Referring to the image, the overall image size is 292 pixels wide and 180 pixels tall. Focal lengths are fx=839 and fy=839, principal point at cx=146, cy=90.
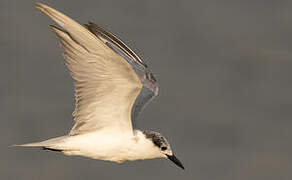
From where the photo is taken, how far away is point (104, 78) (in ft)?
22.9

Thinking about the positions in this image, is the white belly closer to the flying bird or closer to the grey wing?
the flying bird

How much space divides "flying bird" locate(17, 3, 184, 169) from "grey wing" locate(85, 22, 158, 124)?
15 millimetres

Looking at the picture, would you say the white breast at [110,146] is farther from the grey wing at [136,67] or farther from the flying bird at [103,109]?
the grey wing at [136,67]

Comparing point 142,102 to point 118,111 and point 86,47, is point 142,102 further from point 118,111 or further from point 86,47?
point 86,47

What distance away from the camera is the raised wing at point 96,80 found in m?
6.55

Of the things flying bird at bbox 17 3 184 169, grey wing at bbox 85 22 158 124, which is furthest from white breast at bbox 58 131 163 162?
grey wing at bbox 85 22 158 124

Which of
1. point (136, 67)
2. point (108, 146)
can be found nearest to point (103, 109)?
point (108, 146)

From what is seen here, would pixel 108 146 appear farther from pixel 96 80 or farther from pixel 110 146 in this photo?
pixel 96 80

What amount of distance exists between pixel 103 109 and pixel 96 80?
0.35 meters

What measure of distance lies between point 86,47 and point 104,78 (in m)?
0.39

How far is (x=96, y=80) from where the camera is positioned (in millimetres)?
7027

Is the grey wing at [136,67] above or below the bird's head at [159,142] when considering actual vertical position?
above

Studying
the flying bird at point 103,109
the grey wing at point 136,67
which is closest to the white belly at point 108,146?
→ the flying bird at point 103,109

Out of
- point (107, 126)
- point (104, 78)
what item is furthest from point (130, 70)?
point (107, 126)
